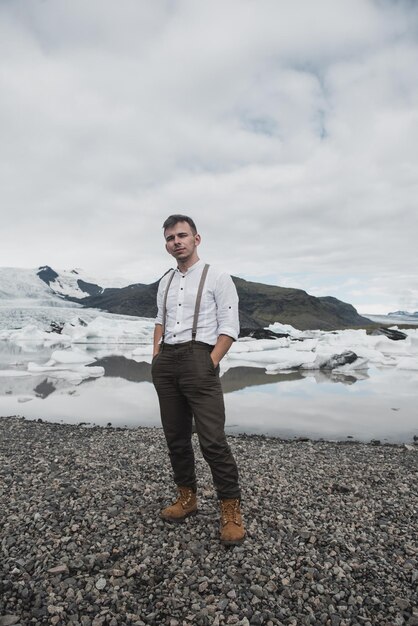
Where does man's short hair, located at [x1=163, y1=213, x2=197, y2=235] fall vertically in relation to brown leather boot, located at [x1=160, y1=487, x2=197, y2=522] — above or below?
above

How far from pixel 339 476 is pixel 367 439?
4.02m

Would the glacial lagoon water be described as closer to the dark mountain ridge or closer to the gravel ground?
the gravel ground

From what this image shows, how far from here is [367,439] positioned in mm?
10484

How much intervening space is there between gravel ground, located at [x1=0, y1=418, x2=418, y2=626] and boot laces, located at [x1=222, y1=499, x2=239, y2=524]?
281mm

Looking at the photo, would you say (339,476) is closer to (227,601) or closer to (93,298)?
(227,601)

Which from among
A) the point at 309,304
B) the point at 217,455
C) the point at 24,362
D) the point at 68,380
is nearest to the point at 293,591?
the point at 217,455

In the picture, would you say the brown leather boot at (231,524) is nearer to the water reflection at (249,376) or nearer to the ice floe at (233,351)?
the water reflection at (249,376)

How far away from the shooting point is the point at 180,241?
4.50 metres

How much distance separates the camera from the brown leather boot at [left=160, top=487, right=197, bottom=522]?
495 cm

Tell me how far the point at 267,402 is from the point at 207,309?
1159 centimetres

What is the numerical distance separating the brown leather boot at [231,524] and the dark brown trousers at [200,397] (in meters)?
0.11

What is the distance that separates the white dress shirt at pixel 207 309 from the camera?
14.4ft

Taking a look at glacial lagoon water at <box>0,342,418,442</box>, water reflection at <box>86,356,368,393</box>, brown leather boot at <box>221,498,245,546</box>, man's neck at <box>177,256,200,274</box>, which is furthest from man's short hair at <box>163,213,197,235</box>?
water reflection at <box>86,356,368,393</box>

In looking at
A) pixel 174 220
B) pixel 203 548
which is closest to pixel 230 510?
pixel 203 548
